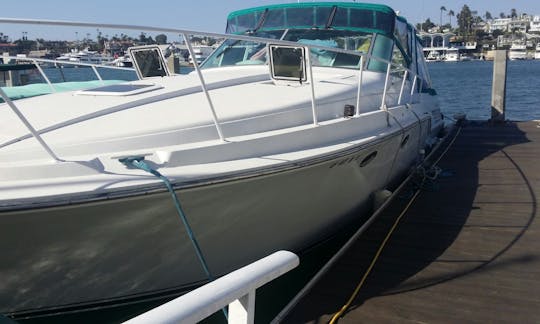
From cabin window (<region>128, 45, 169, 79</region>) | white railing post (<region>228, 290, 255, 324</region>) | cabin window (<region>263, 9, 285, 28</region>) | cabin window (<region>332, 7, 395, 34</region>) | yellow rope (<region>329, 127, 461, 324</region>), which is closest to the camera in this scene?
white railing post (<region>228, 290, 255, 324</region>)

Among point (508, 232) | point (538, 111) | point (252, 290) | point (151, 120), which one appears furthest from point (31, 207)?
point (538, 111)

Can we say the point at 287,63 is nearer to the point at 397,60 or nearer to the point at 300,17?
the point at 300,17

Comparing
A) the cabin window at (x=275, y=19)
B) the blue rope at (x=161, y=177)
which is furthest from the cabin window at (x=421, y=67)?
the blue rope at (x=161, y=177)

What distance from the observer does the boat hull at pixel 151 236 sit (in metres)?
3.23

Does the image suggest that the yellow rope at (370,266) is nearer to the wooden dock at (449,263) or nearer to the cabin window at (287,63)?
the wooden dock at (449,263)

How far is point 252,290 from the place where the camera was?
167 centimetres

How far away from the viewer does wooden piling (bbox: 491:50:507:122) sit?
540 inches

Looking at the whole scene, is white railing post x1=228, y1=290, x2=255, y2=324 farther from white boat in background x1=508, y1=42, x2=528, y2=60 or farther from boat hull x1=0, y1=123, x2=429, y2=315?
white boat in background x1=508, y1=42, x2=528, y2=60

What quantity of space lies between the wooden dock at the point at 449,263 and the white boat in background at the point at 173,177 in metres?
0.59

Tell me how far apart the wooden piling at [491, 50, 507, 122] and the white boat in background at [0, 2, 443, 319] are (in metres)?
9.57

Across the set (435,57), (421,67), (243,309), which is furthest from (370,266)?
(435,57)

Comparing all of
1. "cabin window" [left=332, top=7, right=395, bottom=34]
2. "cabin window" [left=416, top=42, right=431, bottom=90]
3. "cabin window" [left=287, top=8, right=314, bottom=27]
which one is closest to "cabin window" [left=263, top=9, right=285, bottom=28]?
"cabin window" [left=287, top=8, right=314, bottom=27]

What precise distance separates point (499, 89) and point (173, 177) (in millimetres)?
12788

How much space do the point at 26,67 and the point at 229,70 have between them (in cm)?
758
